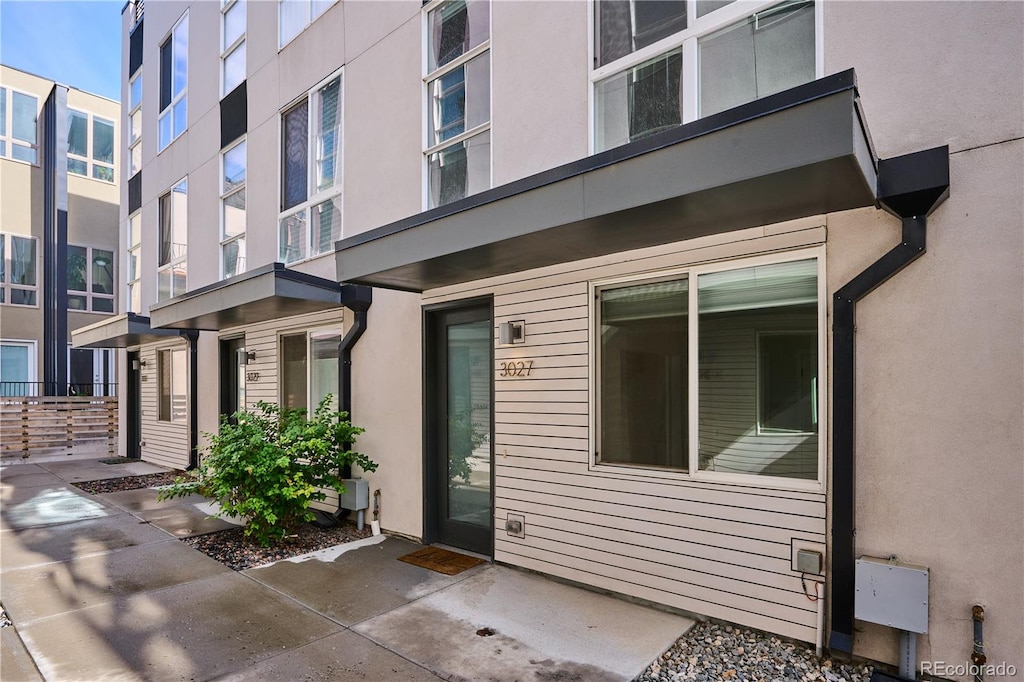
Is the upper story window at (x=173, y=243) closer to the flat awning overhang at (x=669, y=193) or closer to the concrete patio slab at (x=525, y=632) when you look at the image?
the flat awning overhang at (x=669, y=193)

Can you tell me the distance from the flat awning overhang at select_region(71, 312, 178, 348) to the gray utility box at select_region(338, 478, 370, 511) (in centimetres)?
529

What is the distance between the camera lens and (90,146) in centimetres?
1645

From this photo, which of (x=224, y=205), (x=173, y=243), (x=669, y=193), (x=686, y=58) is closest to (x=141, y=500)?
(x=224, y=205)

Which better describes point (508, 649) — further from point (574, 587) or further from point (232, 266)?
point (232, 266)

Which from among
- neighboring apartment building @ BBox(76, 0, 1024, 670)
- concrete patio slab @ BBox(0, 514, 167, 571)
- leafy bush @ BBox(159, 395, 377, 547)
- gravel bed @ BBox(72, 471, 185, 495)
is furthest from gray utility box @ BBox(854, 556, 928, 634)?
gravel bed @ BBox(72, 471, 185, 495)

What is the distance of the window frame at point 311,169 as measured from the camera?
6.75 meters

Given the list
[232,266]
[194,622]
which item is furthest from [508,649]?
[232,266]

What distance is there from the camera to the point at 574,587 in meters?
4.37

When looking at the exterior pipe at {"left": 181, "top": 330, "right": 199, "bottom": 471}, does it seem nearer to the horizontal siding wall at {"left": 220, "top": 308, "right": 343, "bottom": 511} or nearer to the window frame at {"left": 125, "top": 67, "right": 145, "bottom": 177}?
the horizontal siding wall at {"left": 220, "top": 308, "right": 343, "bottom": 511}

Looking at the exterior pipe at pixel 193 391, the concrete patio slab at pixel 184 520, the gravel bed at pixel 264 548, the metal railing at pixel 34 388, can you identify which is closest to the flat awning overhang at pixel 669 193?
the gravel bed at pixel 264 548

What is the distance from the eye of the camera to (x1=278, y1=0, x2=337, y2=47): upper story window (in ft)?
23.6

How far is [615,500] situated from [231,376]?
6996mm

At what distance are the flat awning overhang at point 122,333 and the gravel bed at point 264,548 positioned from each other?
475 cm

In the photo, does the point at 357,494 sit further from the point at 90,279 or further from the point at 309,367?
the point at 90,279
